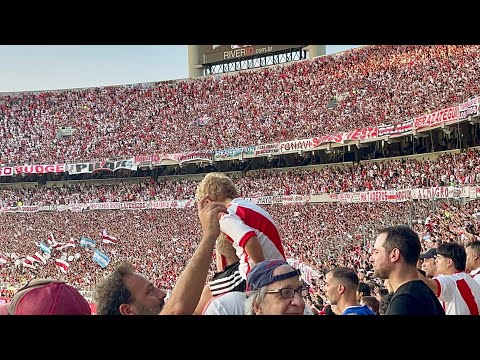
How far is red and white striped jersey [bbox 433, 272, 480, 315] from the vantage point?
372 cm

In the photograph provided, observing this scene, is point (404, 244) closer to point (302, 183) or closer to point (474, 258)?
point (474, 258)

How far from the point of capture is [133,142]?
33.4 metres

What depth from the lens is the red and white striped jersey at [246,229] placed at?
2784 mm

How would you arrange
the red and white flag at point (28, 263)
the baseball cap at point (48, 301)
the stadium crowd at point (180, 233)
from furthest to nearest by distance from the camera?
the red and white flag at point (28, 263) → the stadium crowd at point (180, 233) → the baseball cap at point (48, 301)

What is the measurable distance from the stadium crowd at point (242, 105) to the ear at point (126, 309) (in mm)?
19258

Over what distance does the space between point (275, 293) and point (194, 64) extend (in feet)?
A: 117

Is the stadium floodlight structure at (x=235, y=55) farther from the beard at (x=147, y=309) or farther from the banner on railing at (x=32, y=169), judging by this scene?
the beard at (x=147, y=309)

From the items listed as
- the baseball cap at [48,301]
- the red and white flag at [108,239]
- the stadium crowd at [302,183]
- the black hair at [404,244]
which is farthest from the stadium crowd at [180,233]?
the baseball cap at [48,301]

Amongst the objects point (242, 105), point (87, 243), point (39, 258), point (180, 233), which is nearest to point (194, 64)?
point (242, 105)

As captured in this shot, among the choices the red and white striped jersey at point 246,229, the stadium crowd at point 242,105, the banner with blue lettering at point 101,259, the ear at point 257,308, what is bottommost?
the banner with blue lettering at point 101,259

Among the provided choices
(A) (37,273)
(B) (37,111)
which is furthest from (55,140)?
(A) (37,273)
